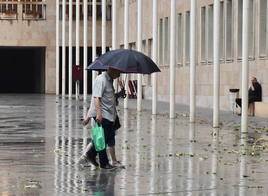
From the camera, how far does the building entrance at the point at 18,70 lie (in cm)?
8750

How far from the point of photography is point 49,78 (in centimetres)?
7581

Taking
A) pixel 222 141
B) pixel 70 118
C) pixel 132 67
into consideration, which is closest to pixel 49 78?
pixel 70 118

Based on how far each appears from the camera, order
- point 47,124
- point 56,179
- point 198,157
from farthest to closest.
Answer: point 47,124
point 198,157
point 56,179

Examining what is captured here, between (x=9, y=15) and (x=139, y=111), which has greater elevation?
(x=9, y=15)

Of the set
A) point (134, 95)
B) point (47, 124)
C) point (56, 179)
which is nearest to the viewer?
point (56, 179)

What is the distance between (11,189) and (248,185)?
314 cm

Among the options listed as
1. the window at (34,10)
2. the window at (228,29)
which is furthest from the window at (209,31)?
the window at (34,10)

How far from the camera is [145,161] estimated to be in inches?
687

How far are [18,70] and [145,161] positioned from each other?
75.4 m

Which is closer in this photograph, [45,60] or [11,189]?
[11,189]

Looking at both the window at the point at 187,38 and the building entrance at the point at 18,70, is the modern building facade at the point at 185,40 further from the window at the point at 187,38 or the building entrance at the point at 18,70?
the building entrance at the point at 18,70

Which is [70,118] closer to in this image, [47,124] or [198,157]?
[47,124]

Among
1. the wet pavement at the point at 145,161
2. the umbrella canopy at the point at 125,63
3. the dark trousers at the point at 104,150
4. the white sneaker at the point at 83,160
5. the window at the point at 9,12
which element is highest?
the window at the point at 9,12

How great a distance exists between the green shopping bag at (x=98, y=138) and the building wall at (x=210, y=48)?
22.9 meters
